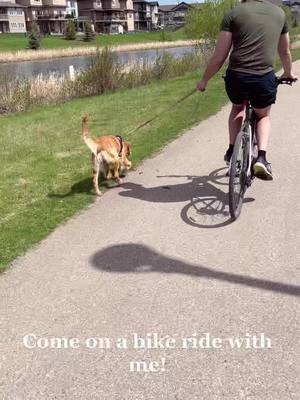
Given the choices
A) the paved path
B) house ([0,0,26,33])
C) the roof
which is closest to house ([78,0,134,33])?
house ([0,0,26,33])

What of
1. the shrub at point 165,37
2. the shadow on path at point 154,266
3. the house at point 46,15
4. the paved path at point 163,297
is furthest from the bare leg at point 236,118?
the house at point 46,15

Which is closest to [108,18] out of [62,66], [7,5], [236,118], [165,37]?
[7,5]

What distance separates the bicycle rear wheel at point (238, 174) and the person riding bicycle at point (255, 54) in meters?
0.15

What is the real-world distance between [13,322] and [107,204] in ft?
8.22

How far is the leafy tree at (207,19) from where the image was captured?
29500 millimetres

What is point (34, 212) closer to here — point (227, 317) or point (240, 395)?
point (227, 317)

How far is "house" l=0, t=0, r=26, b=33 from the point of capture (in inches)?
3903

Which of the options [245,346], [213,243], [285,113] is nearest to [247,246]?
[213,243]

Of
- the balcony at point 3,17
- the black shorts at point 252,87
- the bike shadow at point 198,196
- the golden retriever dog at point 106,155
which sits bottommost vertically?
the bike shadow at point 198,196

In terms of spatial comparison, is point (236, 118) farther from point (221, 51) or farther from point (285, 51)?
point (285, 51)

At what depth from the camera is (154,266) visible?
4.04m

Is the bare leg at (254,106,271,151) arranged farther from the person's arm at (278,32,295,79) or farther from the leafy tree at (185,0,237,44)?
the leafy tree at (185,0,237,44)

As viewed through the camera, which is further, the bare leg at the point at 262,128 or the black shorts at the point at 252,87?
the bare leg at the point at 262,128

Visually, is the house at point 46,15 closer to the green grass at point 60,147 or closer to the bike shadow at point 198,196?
the green grass at point 60,147
